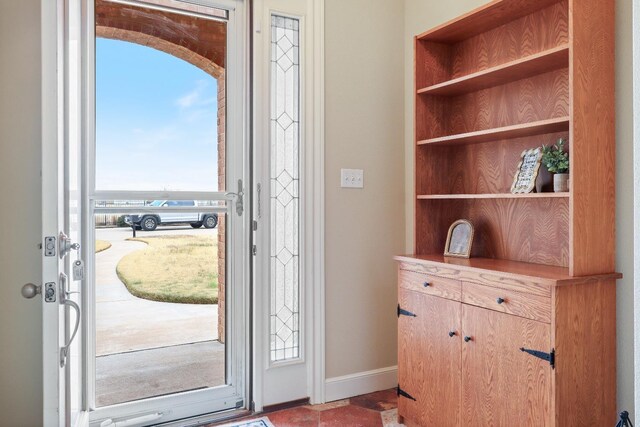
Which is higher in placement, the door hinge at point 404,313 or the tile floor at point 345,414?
the door hinge at point 404,313

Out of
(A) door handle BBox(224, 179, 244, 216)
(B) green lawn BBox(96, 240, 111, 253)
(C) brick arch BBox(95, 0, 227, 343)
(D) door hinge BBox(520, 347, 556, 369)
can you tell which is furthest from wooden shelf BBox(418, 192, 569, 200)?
(B) green lawn BBox(96, 240, 111, 253)

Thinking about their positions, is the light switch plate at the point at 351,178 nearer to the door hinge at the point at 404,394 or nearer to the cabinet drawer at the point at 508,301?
the cabinet drawer at the point at 508,301

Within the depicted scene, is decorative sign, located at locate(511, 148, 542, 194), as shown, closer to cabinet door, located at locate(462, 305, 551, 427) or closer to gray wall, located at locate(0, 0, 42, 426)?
cabinet door, located at locate(462, 305, 551, 427)

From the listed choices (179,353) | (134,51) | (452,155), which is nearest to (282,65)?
(134,51)

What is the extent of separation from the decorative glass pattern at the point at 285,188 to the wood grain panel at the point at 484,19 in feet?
2.52

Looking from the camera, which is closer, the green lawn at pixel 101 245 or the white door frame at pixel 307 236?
the green lawn at pixel 101 245

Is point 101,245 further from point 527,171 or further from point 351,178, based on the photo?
point 527,171

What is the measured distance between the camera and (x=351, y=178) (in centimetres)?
281

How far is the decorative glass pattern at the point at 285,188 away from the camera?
2.64m

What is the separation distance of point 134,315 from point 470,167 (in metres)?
2.00

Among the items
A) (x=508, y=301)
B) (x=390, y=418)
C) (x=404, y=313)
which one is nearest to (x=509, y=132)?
(x=508, y=301)

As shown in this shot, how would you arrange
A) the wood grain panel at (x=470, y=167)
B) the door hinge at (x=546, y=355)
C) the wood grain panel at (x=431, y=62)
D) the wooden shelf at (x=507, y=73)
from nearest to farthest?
the door hinge at (x=546, y=355) < the wooden shelf at (x=507, y=73) < the wood grain panel at (x=470, y=167) < the wood grain panel at (x=431, y=62)

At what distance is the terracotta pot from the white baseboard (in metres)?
1.59

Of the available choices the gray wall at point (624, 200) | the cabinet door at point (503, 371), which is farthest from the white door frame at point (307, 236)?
the gray wall at point (624, 200)
